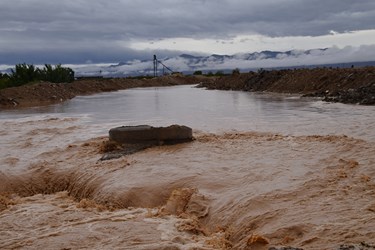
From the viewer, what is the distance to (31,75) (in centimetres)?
4191

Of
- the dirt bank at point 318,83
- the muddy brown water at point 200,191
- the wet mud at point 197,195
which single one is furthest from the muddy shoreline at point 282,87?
the wet mud at point 197,195

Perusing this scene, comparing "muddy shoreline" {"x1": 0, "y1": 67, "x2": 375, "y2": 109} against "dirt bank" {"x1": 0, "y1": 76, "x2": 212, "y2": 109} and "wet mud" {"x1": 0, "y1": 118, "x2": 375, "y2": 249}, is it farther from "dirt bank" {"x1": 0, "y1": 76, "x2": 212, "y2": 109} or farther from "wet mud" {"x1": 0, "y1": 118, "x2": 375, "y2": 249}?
"wet mud" {"x1": 0, "y1": 118, "x2": 375, "y2": 249}

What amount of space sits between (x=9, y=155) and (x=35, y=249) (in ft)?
20.3

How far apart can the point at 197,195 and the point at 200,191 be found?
0.84 ft

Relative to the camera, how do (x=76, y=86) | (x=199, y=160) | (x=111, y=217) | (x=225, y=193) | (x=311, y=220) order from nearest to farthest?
(x=311, y=220) < (x=111, y=217) < (x=225, y=193) < (x=199, y=160) < (x=76, y=86)

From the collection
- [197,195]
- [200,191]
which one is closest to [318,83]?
[200,191]

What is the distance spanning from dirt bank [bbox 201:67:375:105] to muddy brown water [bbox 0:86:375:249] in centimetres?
798

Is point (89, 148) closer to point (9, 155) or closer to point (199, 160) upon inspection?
point (9, 155)

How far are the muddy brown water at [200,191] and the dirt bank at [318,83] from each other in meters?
7.98

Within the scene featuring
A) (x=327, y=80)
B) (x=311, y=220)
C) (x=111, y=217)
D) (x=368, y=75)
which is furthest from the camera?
(x=327, y=80)

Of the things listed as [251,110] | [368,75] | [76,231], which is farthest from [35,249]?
[368,75]

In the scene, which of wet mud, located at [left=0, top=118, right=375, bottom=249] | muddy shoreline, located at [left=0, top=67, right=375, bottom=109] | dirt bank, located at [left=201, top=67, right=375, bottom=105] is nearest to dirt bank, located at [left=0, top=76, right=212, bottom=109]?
muddy shoreline, located at [left=0, top=67, right=375, bottom=109]

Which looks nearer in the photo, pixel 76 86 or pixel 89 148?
pixel 89 148

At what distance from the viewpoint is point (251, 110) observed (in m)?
19.6
